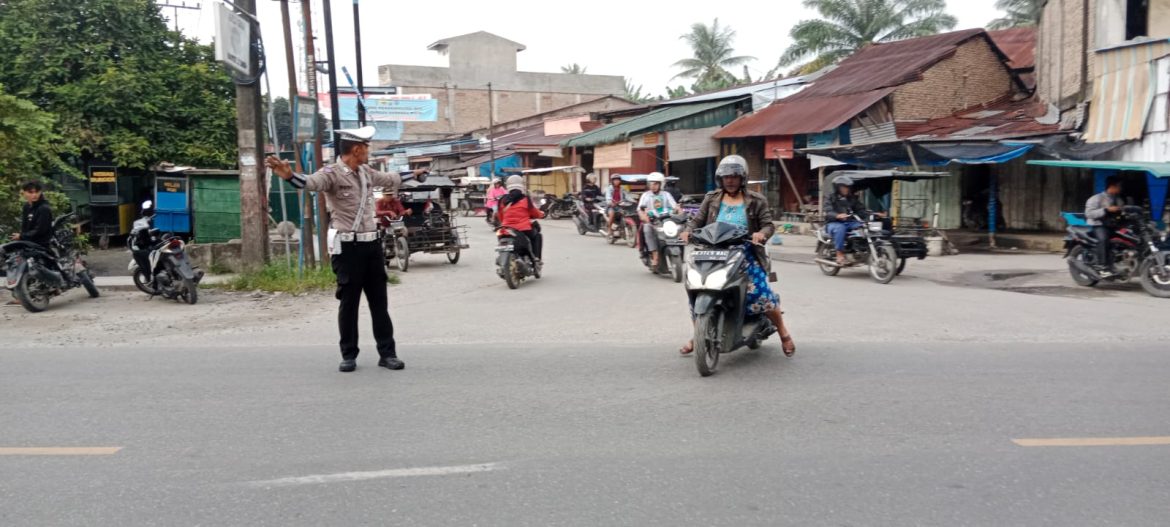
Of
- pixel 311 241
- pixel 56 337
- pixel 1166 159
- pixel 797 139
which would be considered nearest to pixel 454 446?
pixel 56 337

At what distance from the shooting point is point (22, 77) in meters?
19.0

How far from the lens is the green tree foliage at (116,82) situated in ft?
62.3

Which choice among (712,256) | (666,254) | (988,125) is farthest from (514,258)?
(988,125)

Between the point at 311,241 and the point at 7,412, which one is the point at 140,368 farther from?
the point at 311,241

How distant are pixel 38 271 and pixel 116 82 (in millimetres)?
9912

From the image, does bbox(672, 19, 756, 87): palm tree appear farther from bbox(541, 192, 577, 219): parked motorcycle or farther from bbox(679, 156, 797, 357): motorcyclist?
bbox(679, 156, 797, 357): motorcyclist

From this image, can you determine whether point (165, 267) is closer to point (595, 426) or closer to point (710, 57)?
point (595, 426)

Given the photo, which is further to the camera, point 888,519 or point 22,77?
point 22,77

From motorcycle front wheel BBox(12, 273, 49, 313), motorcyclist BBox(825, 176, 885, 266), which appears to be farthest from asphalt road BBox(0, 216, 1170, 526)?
motorcyclist BBox(825, 176, 885, 266)

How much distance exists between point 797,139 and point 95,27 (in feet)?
54.0

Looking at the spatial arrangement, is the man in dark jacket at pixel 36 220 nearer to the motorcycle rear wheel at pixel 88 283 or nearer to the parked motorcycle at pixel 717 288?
the motorcycle rear wheel at pixel 88 283

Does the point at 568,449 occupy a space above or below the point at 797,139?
below

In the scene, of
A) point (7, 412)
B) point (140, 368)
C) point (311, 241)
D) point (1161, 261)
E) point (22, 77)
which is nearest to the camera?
point (7, 412)

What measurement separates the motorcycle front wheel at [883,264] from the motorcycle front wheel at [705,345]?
23.8 ft
